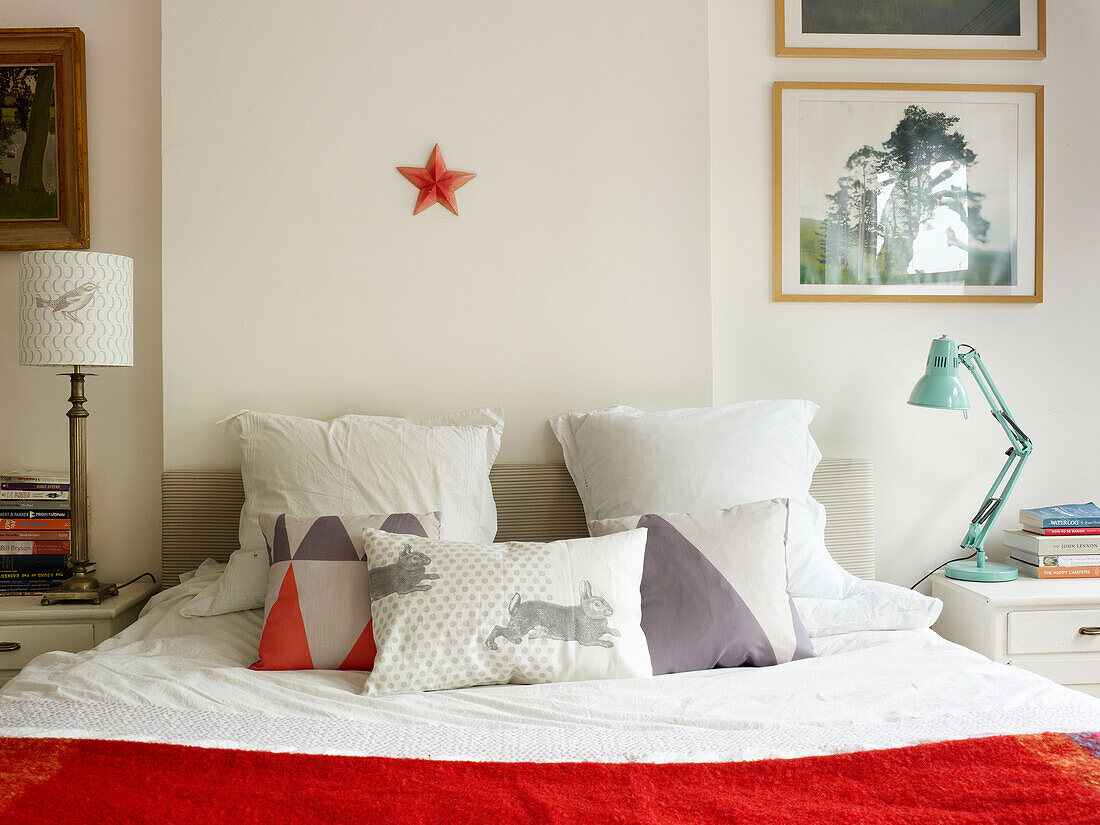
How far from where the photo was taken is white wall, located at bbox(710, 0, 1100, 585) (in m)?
2.42

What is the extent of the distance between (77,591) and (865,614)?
6.02 feet

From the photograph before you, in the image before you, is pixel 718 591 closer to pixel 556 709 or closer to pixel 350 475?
pixel 556 709

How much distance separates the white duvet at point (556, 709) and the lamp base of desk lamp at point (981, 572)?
2.45ft

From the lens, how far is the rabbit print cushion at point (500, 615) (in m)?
1.38

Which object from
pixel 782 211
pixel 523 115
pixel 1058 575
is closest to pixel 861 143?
pixel 782 211

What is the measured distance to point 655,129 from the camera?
2.23 metres

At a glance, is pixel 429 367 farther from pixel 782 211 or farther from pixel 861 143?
pixel 861 143

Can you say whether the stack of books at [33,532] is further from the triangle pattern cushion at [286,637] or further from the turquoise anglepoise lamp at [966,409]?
the turquoise anglepoise lamp at [966,409]

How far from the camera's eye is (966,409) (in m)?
2.21

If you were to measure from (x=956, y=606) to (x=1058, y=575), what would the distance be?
31 centimetres

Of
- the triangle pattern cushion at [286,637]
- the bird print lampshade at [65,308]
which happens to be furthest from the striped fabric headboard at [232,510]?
the triangle pattern cushion at [286,637]

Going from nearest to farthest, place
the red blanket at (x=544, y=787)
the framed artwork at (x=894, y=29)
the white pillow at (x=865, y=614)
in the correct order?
the red blanket at (x=544, y=787) → the white pillow at (x=865, y=614) → the framed artwork at (x=894, y=29)

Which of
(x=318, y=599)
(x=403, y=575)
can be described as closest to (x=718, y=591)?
(x=403, y=575)

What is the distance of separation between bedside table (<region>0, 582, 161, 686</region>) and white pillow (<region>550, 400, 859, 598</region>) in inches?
46.9
